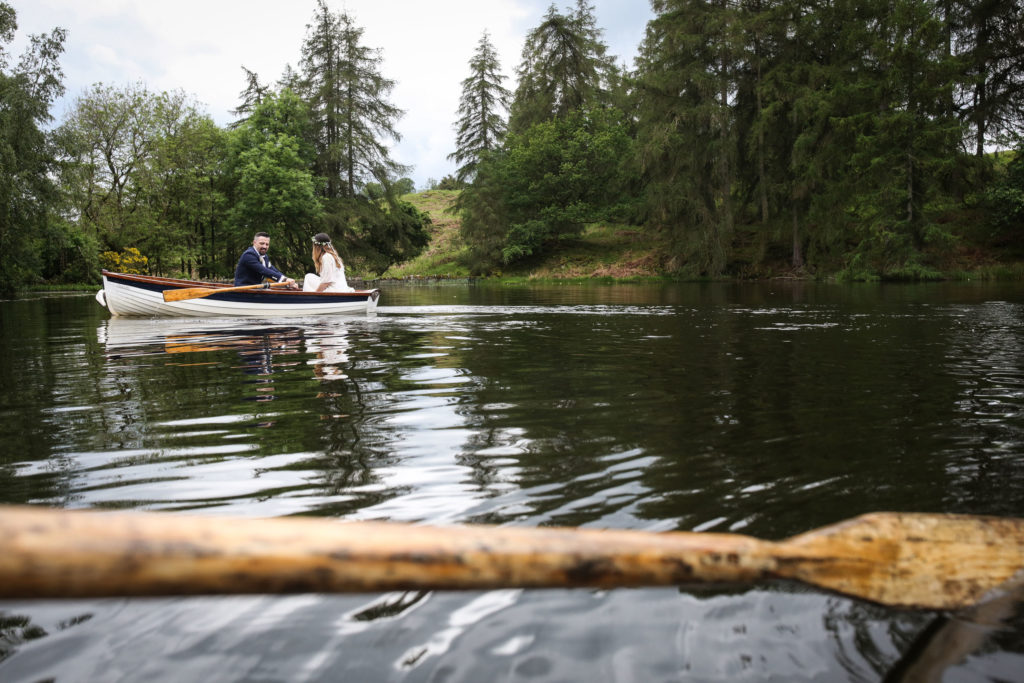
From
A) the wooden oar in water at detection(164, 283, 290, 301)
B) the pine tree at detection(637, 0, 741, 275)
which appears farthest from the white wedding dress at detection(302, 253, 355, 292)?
the pine tree at detection(637, 0, 741, 275)

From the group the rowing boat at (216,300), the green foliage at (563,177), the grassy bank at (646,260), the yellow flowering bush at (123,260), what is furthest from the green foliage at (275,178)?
the rowing boat at (216,300)

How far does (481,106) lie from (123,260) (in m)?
30.9

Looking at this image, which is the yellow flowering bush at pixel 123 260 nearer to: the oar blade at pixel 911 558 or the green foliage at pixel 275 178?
the green foliage at pixel 275 178

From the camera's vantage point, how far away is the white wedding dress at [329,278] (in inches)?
653

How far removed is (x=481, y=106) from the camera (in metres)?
56.0

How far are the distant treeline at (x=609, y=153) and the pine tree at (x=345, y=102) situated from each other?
136 millimetres

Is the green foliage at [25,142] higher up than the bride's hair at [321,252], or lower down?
higher up

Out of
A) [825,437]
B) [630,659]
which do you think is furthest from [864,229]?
[630,659]

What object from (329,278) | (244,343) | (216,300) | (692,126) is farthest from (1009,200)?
(244,343)

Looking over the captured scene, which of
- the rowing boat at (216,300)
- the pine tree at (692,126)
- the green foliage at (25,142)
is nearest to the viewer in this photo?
the rowing boat at (216,300)

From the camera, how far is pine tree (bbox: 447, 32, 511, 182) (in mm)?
55375

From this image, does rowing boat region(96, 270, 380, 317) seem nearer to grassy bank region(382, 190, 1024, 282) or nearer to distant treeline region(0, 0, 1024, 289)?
distant treeline region(0, 0, 1024, 289)

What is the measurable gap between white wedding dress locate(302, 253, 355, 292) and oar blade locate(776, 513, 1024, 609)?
15553 millimetres

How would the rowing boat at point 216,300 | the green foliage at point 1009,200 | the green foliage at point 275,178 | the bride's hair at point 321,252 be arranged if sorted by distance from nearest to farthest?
1. the rowing boat at point 216,300
2. the bride's hair at point 321,252
3. the green foliage at point 1009,200
4. the green foliage at point 275,178
